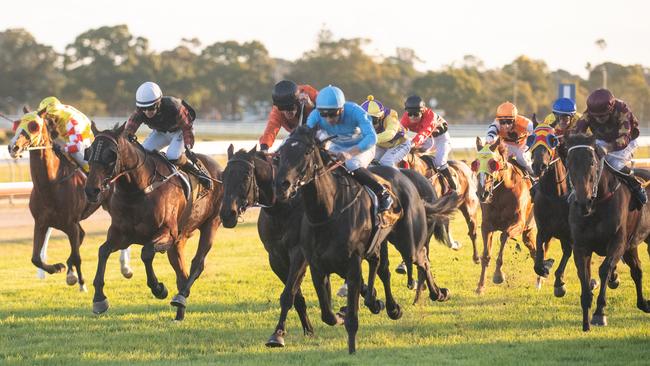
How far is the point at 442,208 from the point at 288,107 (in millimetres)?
1734

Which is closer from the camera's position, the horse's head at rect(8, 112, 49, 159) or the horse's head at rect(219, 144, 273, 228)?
the horse's head at rect(219, 144, 273, 228)

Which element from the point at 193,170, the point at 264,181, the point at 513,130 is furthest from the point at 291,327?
the point at 513,130

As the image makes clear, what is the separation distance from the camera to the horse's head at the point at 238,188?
838 cm

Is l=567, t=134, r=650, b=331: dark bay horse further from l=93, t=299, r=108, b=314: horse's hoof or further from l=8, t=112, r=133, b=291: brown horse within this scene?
l=8, t=112, r=133, b=291: brown horse

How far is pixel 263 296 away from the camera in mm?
11891

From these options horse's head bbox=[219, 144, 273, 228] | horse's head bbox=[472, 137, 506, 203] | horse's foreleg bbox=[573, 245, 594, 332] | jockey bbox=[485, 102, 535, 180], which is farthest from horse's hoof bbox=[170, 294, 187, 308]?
jockey bbox=[485, 102, 535, 180]

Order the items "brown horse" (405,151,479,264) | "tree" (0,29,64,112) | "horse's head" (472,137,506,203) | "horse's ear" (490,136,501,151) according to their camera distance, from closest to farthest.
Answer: "horse's head" (472,137,506,203), "horse's ear" (490,136,501,151), "brown horse" (405,151,479,264), "tree" (0,29,64,112)

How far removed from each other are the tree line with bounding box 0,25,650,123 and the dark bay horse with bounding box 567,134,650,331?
60300 millimetres

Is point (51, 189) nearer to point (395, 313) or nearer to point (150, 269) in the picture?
point (150, 269)

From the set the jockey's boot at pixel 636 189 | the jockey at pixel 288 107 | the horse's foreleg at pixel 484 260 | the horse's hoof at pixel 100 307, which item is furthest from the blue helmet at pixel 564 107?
the horse's hoof at pixel 100 307

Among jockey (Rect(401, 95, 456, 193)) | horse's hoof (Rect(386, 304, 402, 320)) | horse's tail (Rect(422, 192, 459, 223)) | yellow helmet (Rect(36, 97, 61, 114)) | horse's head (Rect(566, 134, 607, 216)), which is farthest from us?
jockey (Rect(401, 95, 456, 193))

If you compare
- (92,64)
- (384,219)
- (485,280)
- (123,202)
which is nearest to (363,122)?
(384,219)

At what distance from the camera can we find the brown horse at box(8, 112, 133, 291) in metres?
12.1

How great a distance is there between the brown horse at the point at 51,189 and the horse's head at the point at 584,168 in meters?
5.46
